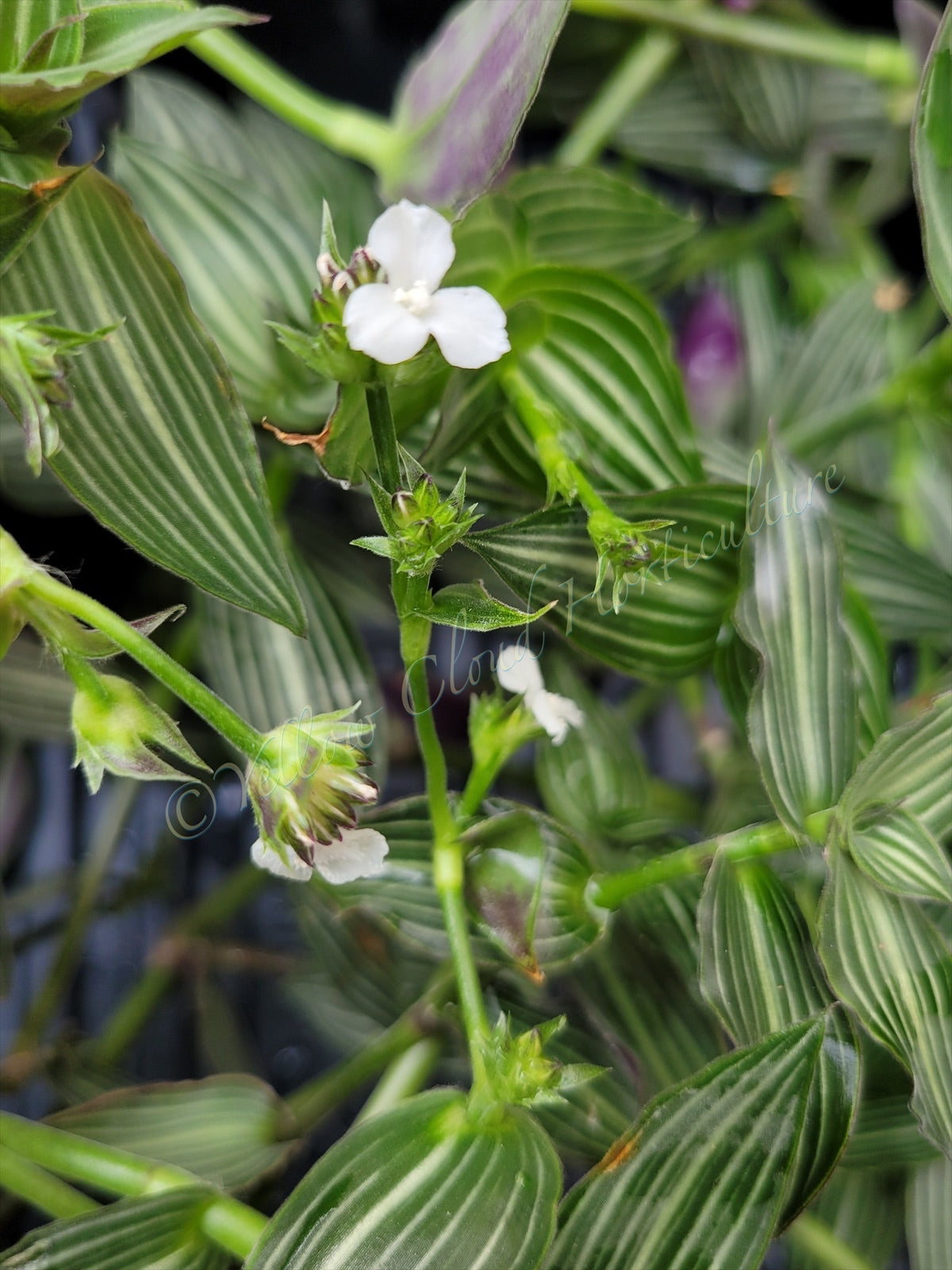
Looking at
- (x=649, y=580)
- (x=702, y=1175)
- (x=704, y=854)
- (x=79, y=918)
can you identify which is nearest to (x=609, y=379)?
(x=649, y=580)

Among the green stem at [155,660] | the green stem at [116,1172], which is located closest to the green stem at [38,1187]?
the green stem at [116,1172]

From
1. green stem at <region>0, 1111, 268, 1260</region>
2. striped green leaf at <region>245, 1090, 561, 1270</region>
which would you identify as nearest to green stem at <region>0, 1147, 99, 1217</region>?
green stem at <region>0, 1111, 268, 1260</region>

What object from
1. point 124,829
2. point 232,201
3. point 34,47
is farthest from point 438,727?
point 34,47

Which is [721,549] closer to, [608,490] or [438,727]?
[608,490]

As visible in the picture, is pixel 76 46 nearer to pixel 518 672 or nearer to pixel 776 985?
pixel 518 672

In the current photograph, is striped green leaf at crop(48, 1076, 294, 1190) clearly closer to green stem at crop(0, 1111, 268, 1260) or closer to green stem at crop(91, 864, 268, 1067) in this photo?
green stem at crop(0, 1111, 268, 1260)

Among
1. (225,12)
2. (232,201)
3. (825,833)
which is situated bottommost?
(825,833)
